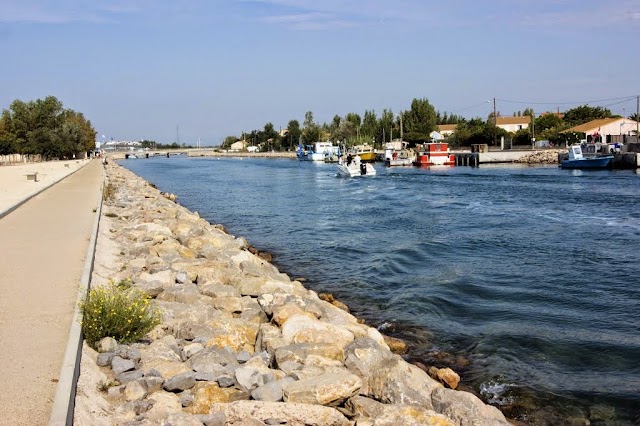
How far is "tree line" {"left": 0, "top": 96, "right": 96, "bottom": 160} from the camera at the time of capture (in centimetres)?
9012

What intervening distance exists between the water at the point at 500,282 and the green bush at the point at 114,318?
4.19 meters

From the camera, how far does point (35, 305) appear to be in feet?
26.4

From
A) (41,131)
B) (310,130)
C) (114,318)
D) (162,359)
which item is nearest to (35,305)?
(114,318)

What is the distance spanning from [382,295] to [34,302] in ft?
24.2

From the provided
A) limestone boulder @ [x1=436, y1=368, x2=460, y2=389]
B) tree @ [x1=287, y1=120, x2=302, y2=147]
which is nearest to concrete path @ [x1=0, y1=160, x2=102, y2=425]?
limestone boulder @ [x1=436, y1=368, x2=460, y2=389]

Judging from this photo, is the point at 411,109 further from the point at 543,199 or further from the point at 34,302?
the point at 34,302

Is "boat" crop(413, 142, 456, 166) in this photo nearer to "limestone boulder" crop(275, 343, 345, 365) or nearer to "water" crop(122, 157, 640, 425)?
"water" crop(122, 157, 640, 425)

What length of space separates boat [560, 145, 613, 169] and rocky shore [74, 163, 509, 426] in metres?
56.7

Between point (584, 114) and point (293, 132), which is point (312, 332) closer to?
point (584, 114)

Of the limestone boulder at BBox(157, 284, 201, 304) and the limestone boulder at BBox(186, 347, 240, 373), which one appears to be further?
the limestone boulder at BBox(157, 284, 201, 304)

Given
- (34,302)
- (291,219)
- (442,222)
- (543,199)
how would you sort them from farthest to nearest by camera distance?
(543,199)
(291,219)
(442,222)
(34,302)

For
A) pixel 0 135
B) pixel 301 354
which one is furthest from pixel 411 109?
pixel 301 354

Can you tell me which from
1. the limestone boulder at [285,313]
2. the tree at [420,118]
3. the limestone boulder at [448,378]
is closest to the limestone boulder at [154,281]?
the limestone boulder at [285,313]

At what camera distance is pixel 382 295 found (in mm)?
13383
